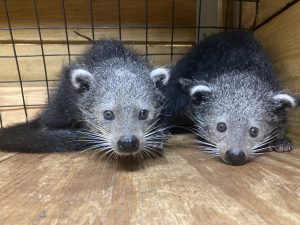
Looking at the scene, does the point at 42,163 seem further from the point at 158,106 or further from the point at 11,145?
the point at 158,106

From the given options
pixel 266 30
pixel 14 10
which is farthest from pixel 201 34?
pixel 14 10

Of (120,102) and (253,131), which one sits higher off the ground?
(120,102)

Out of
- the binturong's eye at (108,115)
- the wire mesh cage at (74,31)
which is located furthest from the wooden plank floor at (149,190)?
the wire mesh cage at (74,31)

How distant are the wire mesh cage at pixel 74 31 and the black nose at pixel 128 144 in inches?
50.5

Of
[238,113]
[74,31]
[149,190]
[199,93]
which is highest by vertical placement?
[74,31]

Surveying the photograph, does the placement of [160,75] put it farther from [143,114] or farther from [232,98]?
[232,98]

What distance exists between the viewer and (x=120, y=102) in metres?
2.36

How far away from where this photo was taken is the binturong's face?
2285 millimetres

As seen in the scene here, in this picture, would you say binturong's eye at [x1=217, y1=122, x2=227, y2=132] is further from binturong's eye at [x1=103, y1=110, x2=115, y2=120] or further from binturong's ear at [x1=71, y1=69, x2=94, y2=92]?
binturong's ear at [x1=71, y1=69, x2=94, y2=92]

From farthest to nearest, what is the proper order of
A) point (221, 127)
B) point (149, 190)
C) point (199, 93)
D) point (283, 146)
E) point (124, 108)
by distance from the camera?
1. point (199, 93)
2. point (221, 127)
3. point (283, 146)
4. point (124, 108)
5. point (149, 190)

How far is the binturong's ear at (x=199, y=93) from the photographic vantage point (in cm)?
267

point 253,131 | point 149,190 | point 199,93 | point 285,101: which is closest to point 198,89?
point 199,93

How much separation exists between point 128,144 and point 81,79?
2.17 feet


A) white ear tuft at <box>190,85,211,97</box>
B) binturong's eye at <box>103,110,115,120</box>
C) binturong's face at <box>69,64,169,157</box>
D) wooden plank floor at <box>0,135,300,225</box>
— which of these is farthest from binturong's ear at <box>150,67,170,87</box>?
wooden plank floor at <box>0,135,300,225</box>
